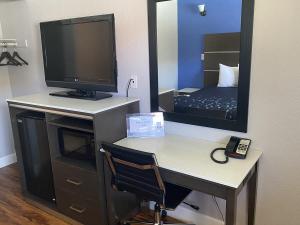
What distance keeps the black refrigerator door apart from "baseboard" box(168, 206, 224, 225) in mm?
1128

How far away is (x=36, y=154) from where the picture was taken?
7.83 feet

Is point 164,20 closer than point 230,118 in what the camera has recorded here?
No

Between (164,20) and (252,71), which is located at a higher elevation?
(164,20)

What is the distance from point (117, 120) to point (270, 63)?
3.66 ft

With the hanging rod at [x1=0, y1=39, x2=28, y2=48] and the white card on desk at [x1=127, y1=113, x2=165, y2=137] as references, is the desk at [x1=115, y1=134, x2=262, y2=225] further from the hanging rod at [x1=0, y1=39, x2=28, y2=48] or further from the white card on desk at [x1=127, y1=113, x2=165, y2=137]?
the hanging rod at [x1=0, y1=39, x2=28, y2=48]

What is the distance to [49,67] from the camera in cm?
253

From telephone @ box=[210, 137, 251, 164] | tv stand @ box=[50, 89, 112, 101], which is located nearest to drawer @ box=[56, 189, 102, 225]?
tv stand @ box=[50, 89, 112, 101]

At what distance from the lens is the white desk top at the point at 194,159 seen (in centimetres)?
144

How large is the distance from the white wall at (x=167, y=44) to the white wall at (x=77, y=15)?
5.1 inches

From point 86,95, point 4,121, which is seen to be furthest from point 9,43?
point 86,95

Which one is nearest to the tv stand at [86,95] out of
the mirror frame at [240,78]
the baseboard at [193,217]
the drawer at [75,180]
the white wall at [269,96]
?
the white wall at [269,96]

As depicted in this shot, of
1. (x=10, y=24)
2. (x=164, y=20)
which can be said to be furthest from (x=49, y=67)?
(x=164, y=20)

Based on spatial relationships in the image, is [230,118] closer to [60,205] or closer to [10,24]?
[60,205]

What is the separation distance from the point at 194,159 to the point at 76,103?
3.40 ft
